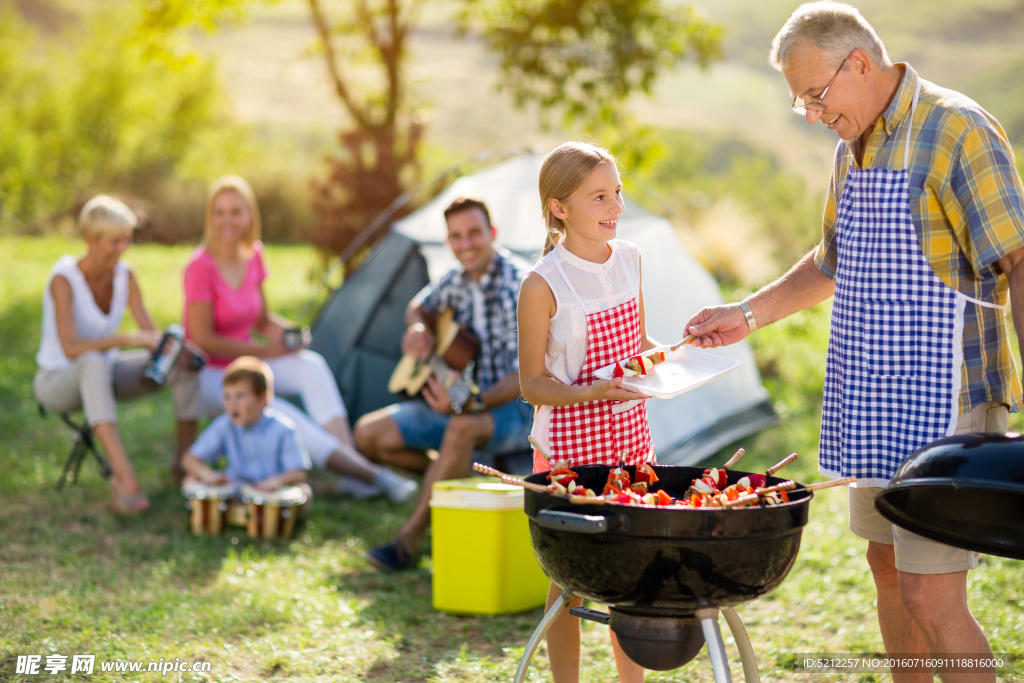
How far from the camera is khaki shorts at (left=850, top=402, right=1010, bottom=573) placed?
2.20 m

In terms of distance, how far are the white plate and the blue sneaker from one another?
181 cm

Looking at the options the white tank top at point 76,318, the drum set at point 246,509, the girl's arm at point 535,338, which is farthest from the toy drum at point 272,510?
the girl's arm at point 535,338

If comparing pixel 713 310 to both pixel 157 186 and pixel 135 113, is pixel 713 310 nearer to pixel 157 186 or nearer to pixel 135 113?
pixel 157 186

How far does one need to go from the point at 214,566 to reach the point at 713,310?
2.46 meters

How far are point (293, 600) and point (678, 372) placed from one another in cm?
197

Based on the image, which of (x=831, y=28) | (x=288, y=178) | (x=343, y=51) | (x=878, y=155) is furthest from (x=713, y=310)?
(x=288, y=178)

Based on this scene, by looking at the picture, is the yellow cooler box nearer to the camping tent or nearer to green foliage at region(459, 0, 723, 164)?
the camping tent

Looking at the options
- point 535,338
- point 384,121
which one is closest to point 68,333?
point 535,338

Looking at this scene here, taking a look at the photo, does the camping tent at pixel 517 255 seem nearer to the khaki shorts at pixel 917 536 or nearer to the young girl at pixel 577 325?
the young girl at pixel 577 325

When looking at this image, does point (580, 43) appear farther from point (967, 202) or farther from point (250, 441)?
point (967, 202)

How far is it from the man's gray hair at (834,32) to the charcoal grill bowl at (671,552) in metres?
1.02

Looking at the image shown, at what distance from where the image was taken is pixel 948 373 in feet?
7.38

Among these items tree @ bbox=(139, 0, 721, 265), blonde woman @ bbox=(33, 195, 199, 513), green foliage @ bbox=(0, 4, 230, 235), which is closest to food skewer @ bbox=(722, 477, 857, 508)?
blonde woman @ bbox=(33, 195, 199, 513)

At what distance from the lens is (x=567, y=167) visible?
97.1 inches
